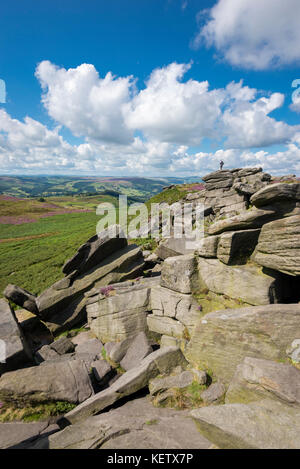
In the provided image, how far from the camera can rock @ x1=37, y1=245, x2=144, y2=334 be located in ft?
64.5

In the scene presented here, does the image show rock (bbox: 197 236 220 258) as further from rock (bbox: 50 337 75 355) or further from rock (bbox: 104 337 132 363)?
rock (bbox: 50 337 75 355)

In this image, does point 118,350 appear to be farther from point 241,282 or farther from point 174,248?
point 174,248

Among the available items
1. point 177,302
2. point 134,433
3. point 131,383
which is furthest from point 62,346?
point 134,433

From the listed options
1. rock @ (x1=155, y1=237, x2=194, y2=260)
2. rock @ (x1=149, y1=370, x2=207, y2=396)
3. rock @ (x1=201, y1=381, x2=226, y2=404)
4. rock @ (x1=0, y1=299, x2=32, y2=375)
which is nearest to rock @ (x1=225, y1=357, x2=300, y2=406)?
rock @ (x1=201, y1=381, x2=226, y2=404)

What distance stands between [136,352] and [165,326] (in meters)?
2.77

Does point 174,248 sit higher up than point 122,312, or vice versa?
point 174,248

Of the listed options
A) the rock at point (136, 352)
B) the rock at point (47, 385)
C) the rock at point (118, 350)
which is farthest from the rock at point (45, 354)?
the rock at point (136, 352)

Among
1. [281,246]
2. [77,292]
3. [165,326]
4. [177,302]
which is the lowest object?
[165,326]

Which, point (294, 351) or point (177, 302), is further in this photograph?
point (177, 302)

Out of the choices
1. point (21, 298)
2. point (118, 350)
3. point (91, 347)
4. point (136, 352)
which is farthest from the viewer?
point (21, 298)

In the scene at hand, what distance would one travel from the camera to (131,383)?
11.0m

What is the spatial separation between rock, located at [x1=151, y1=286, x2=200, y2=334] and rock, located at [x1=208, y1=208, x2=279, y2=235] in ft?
17.9
